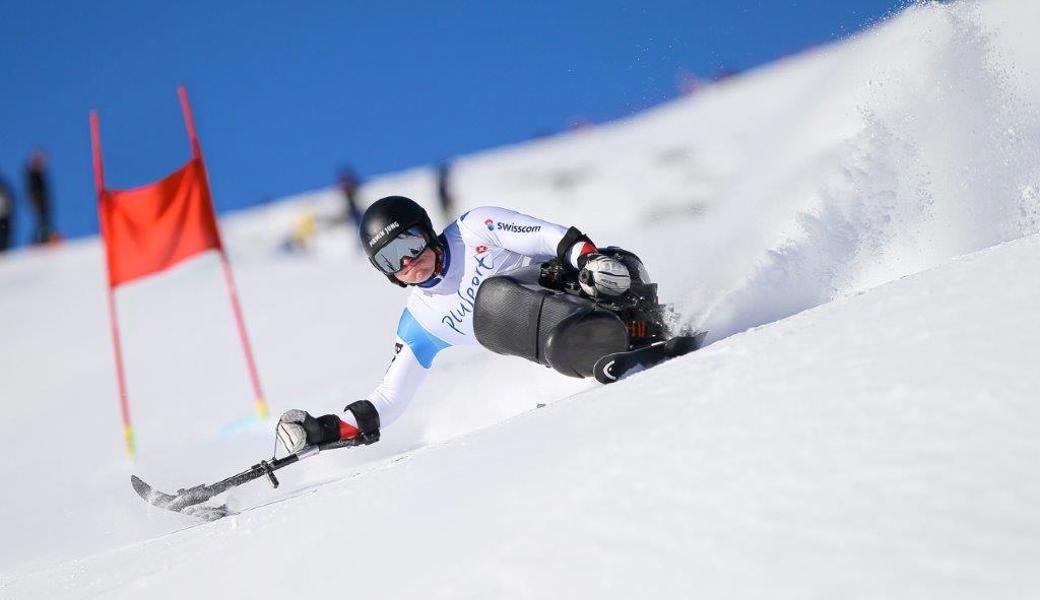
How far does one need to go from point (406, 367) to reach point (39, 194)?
13.5 m

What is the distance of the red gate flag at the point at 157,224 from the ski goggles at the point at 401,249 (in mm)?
4879

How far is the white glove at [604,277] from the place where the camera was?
13.5ft

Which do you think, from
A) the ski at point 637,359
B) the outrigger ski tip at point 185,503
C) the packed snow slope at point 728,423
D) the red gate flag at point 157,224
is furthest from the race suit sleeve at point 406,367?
the red gate flag at point 157,224

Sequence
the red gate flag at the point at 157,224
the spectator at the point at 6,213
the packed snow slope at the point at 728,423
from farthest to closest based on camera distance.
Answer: the spectator at the point at 6,213, the red gate flag at the point at 157,224, the packed snow slope at the point at 728,423

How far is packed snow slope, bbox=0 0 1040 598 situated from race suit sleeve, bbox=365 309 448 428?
29 cm

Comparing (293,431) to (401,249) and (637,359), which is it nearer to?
(401,249)

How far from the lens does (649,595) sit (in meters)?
1.74

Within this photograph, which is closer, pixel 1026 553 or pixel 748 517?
pixel 1026 553

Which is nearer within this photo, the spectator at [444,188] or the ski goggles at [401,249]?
the ski goggles at [401,249]

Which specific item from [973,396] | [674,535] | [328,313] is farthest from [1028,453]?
[328,313]

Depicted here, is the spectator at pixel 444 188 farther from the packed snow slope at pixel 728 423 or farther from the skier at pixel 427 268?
the skier at pixel 427 268

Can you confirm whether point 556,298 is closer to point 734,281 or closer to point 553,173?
point 734,281

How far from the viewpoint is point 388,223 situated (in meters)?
4.50

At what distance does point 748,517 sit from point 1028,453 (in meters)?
0.51
